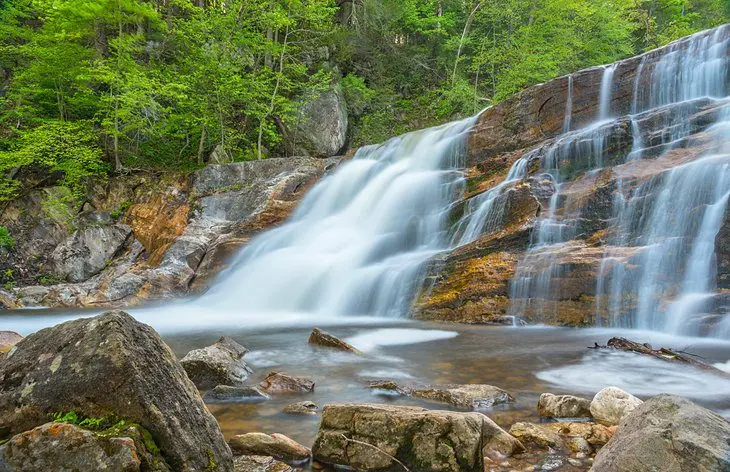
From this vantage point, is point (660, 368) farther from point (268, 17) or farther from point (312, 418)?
point (268, 17)

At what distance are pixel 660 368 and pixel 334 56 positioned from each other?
22.9 m

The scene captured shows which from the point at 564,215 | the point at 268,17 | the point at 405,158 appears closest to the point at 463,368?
the point at 564,215

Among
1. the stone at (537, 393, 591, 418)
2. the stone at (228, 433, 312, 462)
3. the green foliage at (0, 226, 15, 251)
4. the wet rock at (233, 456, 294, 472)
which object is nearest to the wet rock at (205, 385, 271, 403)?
the stone at (228, 433, 312, 462)

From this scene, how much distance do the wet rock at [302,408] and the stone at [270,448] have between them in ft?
2.67

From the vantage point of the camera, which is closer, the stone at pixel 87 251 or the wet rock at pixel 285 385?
the wet rock at pixel 285 385

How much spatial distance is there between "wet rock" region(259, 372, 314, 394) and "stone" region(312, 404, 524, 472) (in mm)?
1516

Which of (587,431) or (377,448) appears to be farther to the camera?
(587,431)

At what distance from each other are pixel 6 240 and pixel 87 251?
8.33 ft

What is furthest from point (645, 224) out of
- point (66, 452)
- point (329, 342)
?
point (66, 452)

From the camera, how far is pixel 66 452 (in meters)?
1.97

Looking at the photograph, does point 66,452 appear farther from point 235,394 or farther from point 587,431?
point 587,431

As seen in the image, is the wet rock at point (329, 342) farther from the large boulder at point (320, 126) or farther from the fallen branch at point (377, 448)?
the large boulder at point (320, 126)

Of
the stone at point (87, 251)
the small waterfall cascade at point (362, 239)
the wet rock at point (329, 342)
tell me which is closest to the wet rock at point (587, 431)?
the wet rock at point (329, 342)

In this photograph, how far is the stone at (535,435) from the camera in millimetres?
3070
